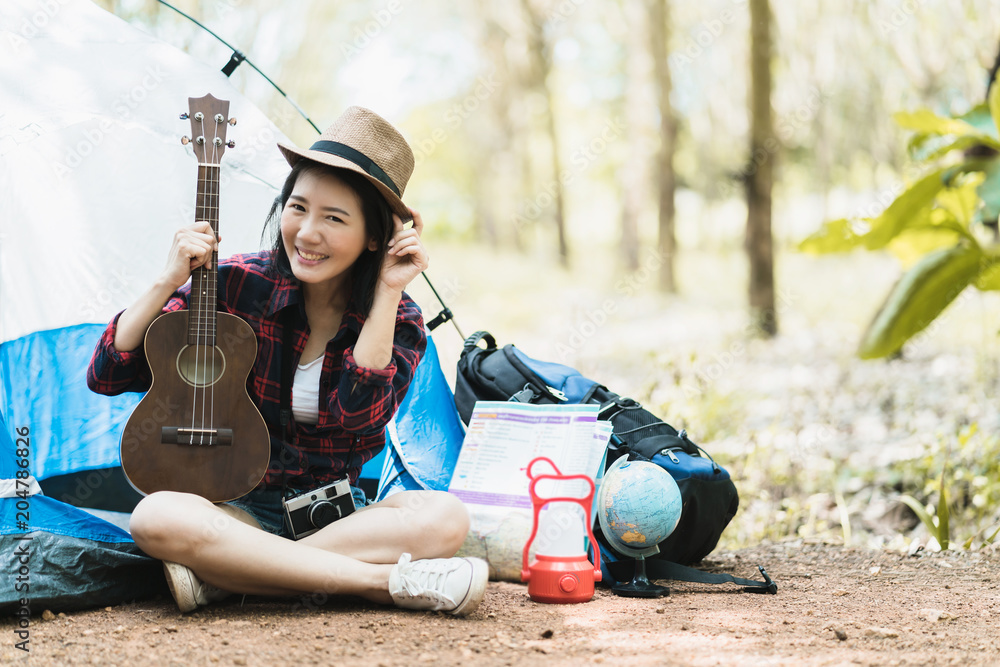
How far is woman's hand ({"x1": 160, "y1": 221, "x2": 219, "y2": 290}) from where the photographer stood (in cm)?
188

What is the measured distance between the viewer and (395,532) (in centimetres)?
194

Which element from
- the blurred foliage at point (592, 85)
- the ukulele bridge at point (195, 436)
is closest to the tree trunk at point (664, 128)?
the blurred foliage at point (592, 85)

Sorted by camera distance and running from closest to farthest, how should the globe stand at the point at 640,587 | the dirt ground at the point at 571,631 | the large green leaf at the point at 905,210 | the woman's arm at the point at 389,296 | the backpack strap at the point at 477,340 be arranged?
the dirt ground at the point at 571,631 → the woman's arm at the point at 389,296 → the globe stand at the point at 640,587 → the backpack strap at the point at 477,340 → the large green leaf at the point at 905,210

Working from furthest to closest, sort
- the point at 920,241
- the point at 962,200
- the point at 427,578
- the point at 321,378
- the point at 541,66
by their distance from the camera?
the point at 541,66 → the point at 920,241 → the point at 962,200 → the point at 321,378 → the point at 427,578

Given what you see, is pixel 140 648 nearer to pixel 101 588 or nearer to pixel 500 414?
pixel 101 588

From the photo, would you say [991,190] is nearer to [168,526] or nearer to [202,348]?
[202,348]

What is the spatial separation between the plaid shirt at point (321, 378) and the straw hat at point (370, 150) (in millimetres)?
305

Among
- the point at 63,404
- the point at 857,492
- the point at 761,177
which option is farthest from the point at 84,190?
the point at 761,177

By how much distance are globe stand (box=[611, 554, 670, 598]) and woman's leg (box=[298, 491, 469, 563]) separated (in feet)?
1.62

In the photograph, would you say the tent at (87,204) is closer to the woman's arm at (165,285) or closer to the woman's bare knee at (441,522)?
the woman's arm at (165,285)

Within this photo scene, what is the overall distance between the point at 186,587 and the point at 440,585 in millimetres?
561

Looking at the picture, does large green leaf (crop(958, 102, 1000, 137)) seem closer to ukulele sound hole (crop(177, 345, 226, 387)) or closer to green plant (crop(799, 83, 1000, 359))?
green plant (crop(799, 83, 1000, 359))

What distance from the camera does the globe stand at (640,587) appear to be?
2152 mm

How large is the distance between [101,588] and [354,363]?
0.80m
